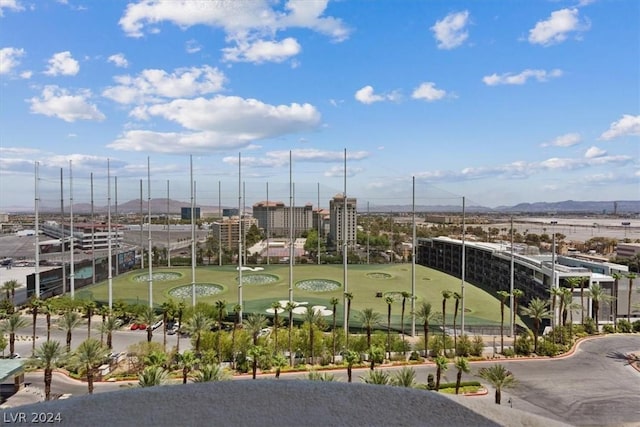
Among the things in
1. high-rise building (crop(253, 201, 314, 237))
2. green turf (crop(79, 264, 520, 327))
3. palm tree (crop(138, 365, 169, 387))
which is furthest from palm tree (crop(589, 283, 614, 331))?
high-rise building (crop(253, 201, 314, 237))

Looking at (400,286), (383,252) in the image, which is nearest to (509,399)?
(400,286)

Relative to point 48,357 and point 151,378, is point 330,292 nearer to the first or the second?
point 48,357

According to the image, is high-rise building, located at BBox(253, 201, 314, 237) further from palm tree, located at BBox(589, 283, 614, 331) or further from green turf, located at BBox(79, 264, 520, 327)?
A: palm tree, located at BBox(589, 283, 614, 331)

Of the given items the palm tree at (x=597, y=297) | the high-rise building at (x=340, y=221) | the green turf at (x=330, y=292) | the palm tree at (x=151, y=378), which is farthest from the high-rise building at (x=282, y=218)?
the palm tree at (x=151, y=378)

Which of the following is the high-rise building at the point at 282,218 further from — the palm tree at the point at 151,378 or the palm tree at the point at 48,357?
the palm tree at the point at 151,378

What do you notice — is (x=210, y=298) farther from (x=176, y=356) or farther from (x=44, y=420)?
(x=44, y=420)
